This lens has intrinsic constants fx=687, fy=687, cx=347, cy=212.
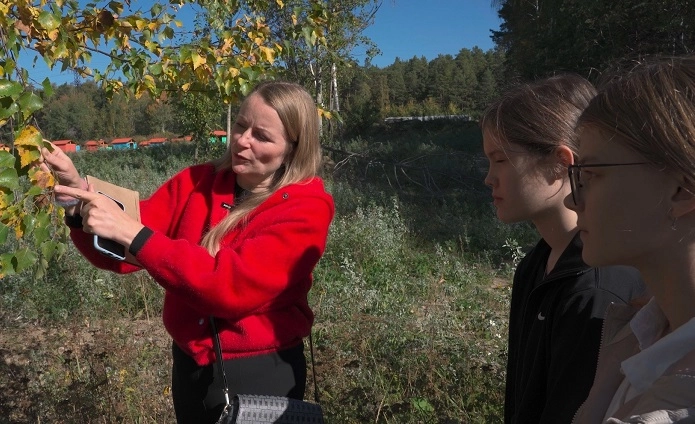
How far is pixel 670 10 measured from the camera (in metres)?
10.6

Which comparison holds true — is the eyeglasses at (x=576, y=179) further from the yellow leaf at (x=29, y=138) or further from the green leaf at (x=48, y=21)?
the green leaf at (x=48, y=21)

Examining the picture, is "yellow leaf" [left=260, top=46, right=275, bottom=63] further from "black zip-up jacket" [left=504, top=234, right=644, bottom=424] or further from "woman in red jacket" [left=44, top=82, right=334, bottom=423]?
"black zip-up jacket" [left=504, top=234, right=644, bottom=424]

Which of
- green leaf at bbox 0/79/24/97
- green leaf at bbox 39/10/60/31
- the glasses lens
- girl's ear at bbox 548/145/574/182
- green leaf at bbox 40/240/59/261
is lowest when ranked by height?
green leaf at bbox 40/240/59/261

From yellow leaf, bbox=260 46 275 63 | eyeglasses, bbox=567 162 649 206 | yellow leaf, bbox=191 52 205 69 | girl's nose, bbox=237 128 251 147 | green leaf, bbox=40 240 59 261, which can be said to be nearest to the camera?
eyeglasses, bbox=567 162 649 206

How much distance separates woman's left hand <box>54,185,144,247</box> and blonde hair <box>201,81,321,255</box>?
0.95 ft

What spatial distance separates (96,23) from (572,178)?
224 centimetres

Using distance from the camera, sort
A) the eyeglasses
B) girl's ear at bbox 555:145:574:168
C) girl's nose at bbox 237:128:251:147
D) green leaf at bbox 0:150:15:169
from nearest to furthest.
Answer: the eyeglasses, girl's ear at bbox 555:145:574:168, green leaf at bbox 0:150:15:169, girl's nose at bbox 237:128:251:147

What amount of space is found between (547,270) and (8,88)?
1.41m

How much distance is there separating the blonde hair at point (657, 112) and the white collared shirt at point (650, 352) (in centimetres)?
23

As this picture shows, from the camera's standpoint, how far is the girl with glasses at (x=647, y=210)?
0.98m

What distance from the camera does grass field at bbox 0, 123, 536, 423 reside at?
3318 millimetres

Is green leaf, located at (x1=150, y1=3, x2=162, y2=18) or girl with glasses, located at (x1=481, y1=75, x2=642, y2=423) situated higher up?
green leaf, located at (x1=150, y1=3, x2=162, y2=18)

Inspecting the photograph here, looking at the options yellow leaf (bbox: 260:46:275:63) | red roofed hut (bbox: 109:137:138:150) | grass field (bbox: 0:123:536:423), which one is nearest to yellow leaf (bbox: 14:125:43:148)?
grass field (bbox: 0:123:536:423)

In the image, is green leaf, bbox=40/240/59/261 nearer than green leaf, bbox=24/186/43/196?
No
